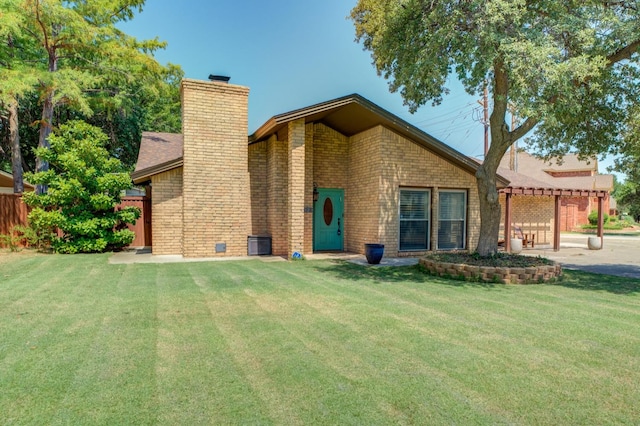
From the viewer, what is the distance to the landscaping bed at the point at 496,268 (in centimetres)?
754

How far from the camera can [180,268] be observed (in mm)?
8656

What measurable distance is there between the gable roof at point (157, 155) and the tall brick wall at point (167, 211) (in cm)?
35

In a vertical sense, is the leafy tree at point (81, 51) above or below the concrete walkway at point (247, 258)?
above

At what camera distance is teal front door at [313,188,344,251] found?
1222 cm

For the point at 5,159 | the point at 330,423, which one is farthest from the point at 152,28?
the point at 330,423

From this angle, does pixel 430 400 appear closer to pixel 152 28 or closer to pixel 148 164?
pixel 148 164


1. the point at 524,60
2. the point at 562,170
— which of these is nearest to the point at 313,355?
the point at 524,60

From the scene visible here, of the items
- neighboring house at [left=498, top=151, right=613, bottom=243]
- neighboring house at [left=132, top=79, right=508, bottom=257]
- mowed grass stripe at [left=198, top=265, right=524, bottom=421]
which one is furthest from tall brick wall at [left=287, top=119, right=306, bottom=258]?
neighboring house at [left=498, top=151, right=613, bottom=243]

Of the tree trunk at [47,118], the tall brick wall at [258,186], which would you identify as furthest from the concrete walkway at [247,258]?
the tree trunk at [47,118]

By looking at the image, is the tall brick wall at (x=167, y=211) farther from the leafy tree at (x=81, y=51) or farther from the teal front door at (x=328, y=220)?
the teal front door at (x=328, y=220)

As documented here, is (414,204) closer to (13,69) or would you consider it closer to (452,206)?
(452,206)

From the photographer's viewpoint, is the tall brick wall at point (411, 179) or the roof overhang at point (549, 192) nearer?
the tall brick wall at point (411, 179)

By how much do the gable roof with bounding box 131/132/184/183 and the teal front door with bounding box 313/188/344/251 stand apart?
4.55 metres

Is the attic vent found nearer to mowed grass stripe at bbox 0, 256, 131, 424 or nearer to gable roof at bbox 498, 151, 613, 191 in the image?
mowed grass stripe at bbox 0, 256, 131, 424
